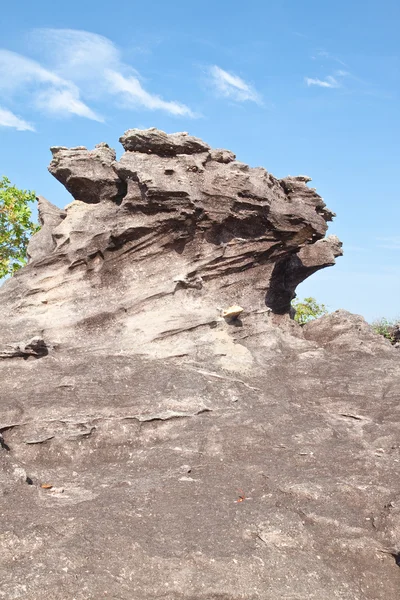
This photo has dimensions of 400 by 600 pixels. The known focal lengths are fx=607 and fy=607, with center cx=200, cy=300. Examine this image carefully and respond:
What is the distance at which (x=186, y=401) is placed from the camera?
16.7 meters

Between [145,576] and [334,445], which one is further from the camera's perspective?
[334,445]

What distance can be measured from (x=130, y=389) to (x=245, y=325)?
5.13m

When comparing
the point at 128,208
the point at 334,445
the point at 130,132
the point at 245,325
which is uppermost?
the point at 130,132

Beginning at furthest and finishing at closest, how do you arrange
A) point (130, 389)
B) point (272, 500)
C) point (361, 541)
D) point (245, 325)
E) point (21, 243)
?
1. point (21, 243)
2. point (245, 325)
3. point (130, 389)
4. point (272, 500)
5. point (361, 541)

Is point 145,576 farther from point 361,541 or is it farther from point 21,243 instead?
point 21,243

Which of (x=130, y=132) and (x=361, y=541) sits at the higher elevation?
(x=130, y=132)

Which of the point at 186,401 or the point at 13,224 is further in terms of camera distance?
the point at 13,224

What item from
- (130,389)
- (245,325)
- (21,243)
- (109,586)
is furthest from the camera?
(21,243)

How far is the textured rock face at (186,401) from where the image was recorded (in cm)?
1080

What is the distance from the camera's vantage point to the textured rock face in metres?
10.8

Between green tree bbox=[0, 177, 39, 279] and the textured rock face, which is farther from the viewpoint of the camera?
green tree bbox=[0, 177, 39, 279]

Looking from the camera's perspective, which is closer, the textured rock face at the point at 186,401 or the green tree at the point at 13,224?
the textured rock face at the point at 186,401

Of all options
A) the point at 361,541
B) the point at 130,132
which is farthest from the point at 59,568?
the point at 130,132

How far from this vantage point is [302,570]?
1084 centimetres
